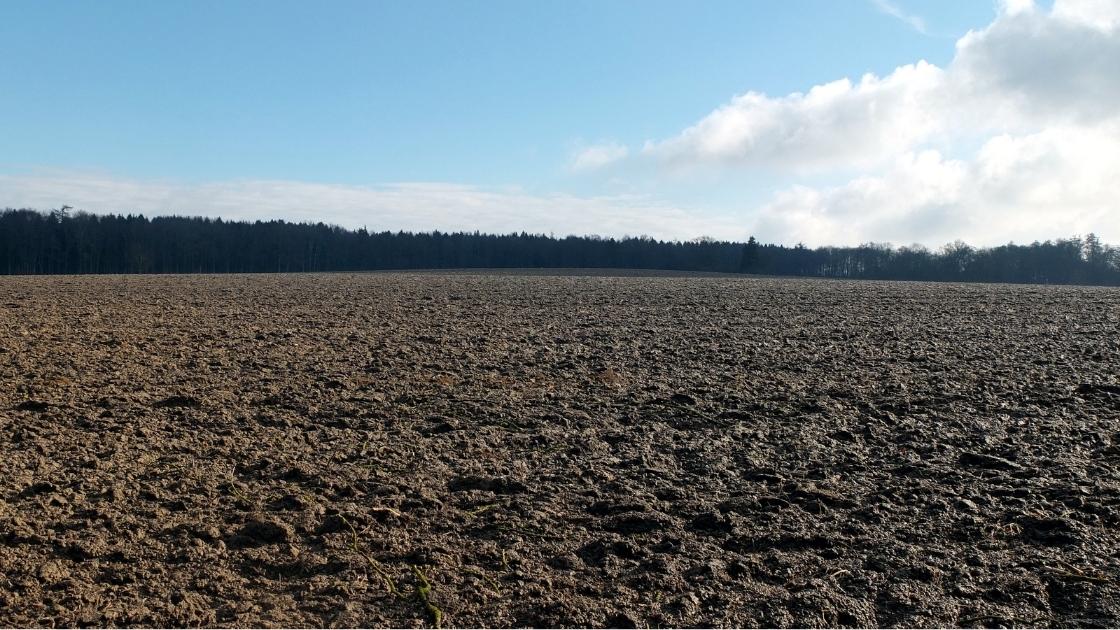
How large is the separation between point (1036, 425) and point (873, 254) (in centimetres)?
10968

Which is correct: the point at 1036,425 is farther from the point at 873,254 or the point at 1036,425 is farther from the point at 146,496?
the point at 873,254

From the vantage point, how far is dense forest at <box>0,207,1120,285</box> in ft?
287

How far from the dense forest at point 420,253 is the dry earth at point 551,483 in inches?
3231

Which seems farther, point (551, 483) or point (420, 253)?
point (420, 253)

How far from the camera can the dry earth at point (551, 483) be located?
448 cm

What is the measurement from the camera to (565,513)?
18.9 ft

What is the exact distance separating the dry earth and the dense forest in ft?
269

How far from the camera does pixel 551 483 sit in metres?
6.43

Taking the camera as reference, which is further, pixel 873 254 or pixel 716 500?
pixel 873 254

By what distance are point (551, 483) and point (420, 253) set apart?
110450 mm

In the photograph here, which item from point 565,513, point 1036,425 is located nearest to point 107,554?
point 565,513

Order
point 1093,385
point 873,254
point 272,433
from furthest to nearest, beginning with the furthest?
point 873,254 → point 1093,385 → point 272,433

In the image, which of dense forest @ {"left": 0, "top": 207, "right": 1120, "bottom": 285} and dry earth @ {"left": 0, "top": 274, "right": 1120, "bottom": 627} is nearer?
dry earth @ {"left": 0, "top": 274, "right": 1120, "bottom": 627}

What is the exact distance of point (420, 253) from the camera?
11475 centimetres
